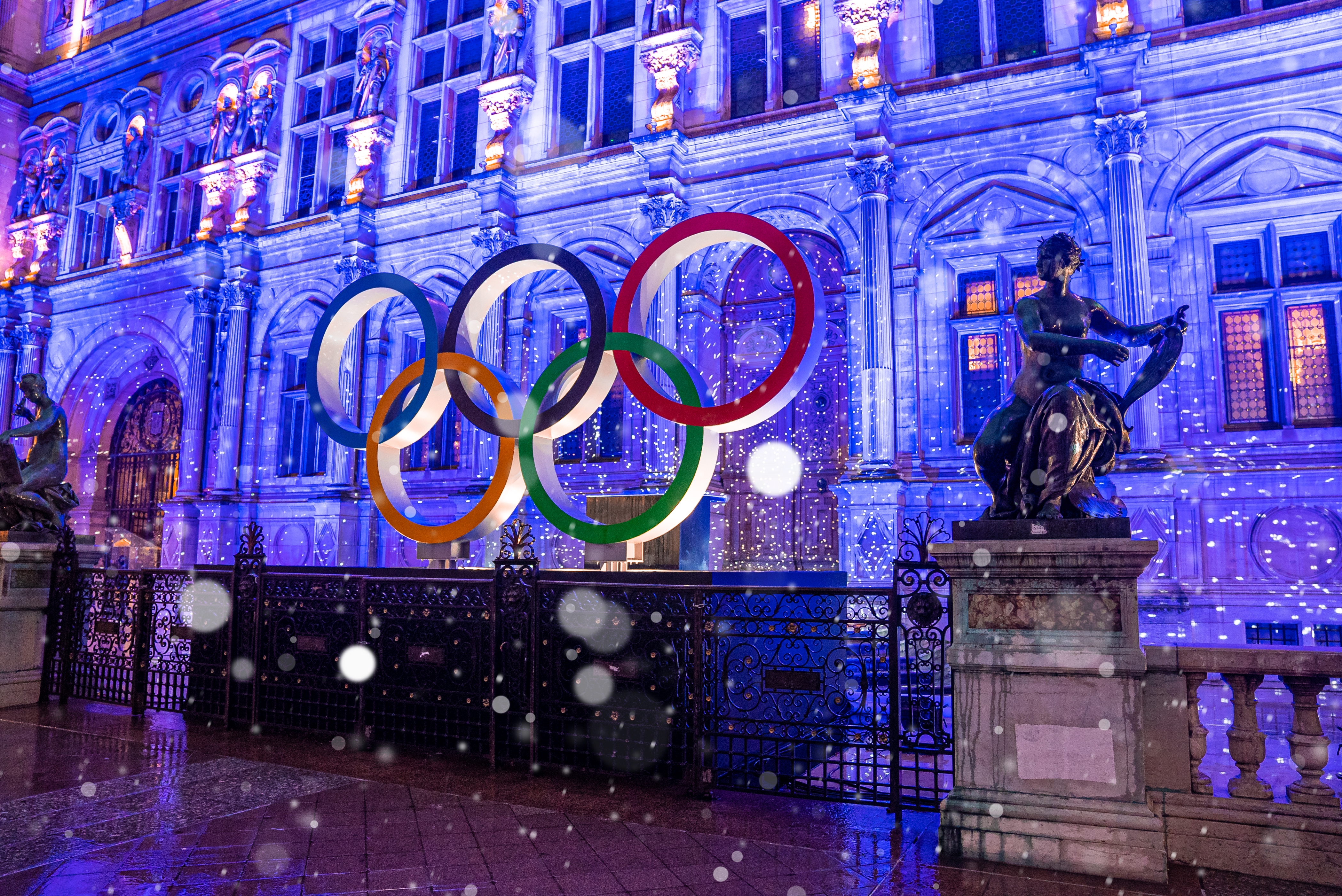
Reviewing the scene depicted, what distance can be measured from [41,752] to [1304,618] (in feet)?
53.1

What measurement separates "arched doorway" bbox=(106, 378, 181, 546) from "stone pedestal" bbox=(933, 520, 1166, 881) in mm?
26312

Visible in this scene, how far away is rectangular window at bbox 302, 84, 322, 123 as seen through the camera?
2386 cm

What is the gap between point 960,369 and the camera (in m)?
16.0

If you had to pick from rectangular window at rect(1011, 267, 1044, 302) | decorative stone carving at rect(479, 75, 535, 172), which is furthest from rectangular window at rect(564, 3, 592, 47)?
rectangular window at rect(1011, 267, 1044, 302)

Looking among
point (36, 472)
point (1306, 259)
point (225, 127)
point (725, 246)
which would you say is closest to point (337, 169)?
point (225, 127)

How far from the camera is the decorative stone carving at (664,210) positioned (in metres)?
17.6

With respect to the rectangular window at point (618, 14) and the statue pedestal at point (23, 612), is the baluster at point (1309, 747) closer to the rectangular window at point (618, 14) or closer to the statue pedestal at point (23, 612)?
the statue pedestal at point (23, 612)

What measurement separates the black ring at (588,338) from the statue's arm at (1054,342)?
473 centimetres

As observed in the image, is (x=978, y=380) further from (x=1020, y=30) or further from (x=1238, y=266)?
(x=1020, y=30)

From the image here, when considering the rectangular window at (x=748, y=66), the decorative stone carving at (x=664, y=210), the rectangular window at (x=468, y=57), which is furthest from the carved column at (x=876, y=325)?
the rectangular window at (x=468, y=57)

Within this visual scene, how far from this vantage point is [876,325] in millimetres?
15609

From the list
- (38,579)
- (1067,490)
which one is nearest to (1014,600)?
(1067,490)

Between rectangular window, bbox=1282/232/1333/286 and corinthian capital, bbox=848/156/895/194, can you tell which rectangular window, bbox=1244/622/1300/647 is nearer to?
rectangular window, bbox=1282/232/1333/286

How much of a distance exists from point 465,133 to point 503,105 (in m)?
2.04
